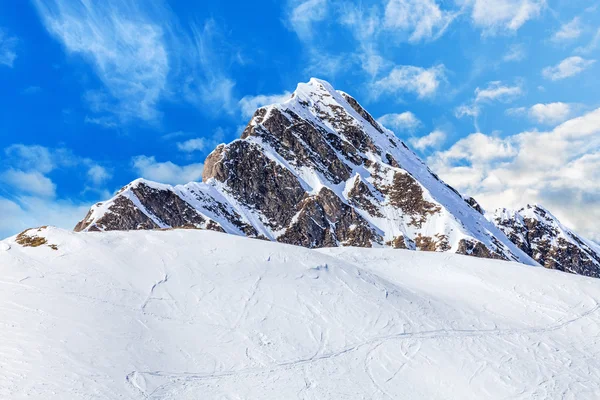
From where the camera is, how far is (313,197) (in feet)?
546

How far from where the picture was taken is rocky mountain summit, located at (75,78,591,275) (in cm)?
13975

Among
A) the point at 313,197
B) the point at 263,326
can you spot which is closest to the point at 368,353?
the point at 263,326

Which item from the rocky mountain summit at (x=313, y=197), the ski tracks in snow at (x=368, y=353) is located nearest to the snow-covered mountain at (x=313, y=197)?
the rocky mountain summit at (x=313, y=197)

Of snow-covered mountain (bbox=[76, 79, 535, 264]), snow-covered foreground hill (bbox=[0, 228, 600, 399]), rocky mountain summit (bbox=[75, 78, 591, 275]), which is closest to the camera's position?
snow-covered foreground hill (bbox=[0, 228, 600, 399])

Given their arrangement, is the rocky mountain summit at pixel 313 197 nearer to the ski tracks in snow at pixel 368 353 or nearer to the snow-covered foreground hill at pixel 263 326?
the snow-covered foreground hill at pixel 263 326

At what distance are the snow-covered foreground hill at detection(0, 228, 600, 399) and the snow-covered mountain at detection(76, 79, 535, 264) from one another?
3998 inches

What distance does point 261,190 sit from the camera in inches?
6501

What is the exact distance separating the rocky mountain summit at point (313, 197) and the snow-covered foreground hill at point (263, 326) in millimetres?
102180

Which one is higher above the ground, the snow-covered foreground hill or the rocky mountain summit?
the rocky mountain summit

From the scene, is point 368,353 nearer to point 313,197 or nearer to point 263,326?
point 263,326

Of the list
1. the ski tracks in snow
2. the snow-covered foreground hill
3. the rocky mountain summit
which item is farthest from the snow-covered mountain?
the ski tracks in snow

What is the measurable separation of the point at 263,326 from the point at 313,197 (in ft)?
467

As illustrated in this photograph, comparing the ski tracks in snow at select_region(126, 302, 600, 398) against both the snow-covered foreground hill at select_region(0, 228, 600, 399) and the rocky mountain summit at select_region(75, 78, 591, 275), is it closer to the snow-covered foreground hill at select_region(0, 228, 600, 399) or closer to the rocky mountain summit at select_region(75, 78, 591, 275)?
the snow-covered foreground hill at select_region(0, 228, 600, 399)

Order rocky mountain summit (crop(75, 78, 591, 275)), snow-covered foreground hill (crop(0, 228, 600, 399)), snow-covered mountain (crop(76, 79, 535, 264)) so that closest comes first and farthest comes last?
snow-covered foreground hill (crop(0, 228, 600, 399)), rocky mountain summit (crop(75, 78, 591, 275)), snow-covered mountain (crop(76, 79, 535, 264))
